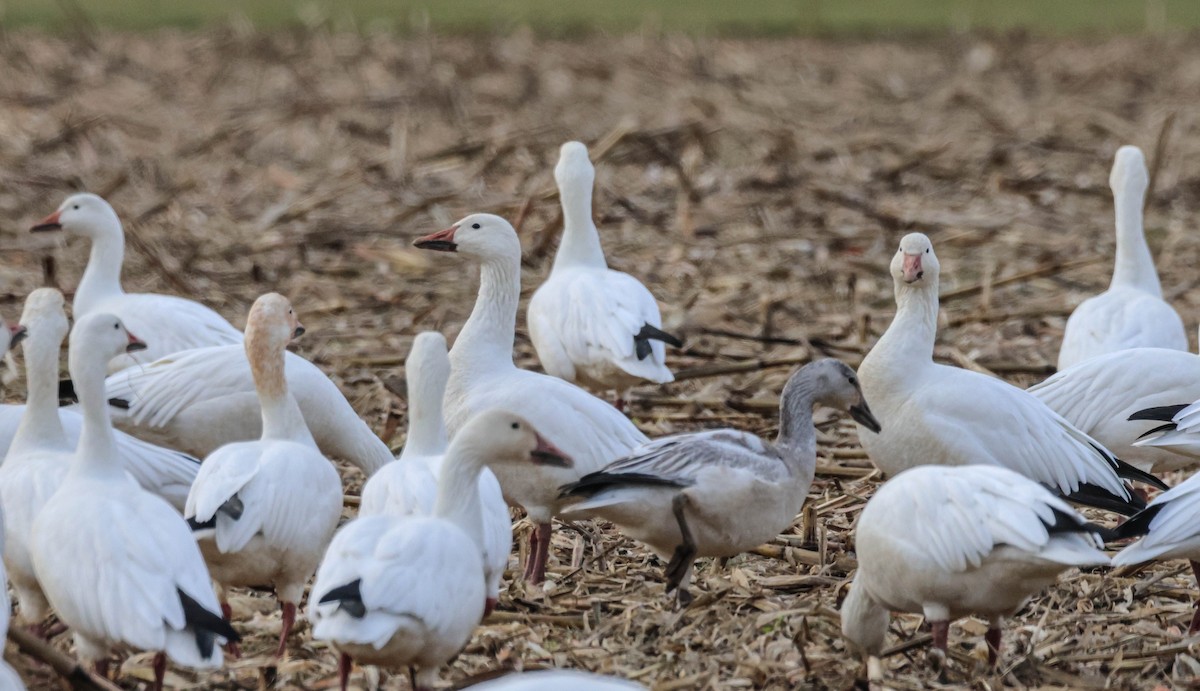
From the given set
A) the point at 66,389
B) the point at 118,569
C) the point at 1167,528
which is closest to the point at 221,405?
the point at 66,389

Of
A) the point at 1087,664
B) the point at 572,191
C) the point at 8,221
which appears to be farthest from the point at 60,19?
the point at 1087,664

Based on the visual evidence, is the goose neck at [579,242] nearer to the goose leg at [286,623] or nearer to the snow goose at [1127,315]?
the snow goose at [1127,315]

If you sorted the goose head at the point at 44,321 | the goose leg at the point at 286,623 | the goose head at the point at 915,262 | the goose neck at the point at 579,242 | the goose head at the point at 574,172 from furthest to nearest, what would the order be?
the goose head at the point at 574,172 → the goose neck at the point at 579,242 → the goose head at the point at 915,262 → the goose head at the point at 44,321 → the goose leg at the point at 286,623

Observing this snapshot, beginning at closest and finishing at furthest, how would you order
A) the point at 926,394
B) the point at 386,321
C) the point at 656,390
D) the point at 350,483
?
1. the point at 926,394
2. the point at 350,483
3. the point at 656,390
4. the point at 386,321

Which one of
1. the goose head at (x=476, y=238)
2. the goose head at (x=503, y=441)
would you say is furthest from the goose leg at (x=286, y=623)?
the goose head at (x=476, y=238)

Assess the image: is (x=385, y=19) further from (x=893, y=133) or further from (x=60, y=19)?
(x=893, y=133)

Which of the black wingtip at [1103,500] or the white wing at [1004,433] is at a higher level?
A: the white wing at [1004,433]

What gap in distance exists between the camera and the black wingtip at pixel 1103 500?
5820 mm

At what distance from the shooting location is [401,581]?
13.6 feet

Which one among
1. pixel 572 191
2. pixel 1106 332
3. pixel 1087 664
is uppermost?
pixel 572 191

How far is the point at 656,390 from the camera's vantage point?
7953 millimetres

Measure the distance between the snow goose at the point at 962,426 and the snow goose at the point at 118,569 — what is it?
2.50m

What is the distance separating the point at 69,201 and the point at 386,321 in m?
1.79

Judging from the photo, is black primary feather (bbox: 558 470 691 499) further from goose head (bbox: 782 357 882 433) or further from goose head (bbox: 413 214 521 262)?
goose head (bbox: 413 214 521 262)
